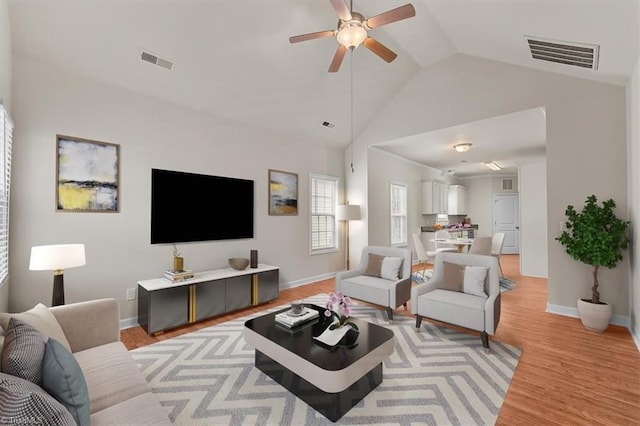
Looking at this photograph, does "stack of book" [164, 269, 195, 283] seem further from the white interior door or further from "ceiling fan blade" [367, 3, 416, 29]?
the white interior door

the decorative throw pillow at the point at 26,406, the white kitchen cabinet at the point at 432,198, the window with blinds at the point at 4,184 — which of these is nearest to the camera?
the decorative throw pillow at the point at 26,406

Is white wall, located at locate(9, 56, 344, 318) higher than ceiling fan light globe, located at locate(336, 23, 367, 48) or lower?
lower

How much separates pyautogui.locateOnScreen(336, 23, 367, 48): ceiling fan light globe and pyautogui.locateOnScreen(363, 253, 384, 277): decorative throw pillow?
2.67 meters

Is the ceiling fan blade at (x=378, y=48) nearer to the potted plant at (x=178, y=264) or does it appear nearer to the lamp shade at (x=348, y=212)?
the lamp shade at (x=348, y=212)

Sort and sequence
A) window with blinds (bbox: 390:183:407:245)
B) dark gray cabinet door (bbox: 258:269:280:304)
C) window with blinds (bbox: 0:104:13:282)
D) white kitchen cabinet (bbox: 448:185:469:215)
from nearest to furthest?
window with blinds (bbox: 0:104:13:282)
dark gray cabinet door (bbox: 258:269:280:304)
window with blinds (bbox: 390:183:407:245)
white kitchen cabinet (bbox: 448:185:469:215)

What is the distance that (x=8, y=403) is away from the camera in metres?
0.87

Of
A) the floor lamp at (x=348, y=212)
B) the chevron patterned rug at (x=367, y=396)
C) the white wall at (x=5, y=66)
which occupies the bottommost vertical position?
the chevron patterned rug at (x=367, y=396)

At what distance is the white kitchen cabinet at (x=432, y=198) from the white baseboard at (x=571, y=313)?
4.31 meters

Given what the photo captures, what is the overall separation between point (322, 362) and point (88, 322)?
167 centimetres

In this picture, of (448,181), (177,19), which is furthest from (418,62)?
(448,181)

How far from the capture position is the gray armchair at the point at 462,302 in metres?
2.74

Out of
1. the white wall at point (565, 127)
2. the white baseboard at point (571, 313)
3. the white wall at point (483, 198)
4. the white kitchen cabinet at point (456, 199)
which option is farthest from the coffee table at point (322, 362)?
the white wall at point (483, 198)

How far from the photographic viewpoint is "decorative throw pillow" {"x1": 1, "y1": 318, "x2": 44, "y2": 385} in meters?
1.13

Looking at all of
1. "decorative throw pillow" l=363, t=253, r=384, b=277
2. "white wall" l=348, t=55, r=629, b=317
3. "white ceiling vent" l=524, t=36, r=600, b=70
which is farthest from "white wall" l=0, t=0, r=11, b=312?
"white wall" l=348, t=55, r=629, b=317
